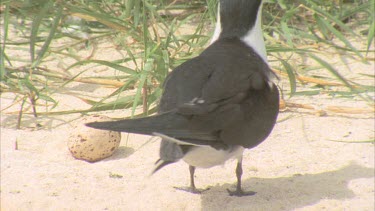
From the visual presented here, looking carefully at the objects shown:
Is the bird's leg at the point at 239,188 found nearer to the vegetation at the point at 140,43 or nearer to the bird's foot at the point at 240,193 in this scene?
the bird's foot at the point at 240,193

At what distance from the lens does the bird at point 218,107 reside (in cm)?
241

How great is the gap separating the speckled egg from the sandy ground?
0.13ft

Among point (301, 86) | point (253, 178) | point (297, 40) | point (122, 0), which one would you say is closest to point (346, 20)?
point (297, 40)

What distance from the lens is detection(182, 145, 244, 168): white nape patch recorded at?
2.57 m

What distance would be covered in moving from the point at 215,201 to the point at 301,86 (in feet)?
3.87

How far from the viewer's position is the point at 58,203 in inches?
112

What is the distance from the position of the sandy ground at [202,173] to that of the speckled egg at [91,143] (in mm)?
41

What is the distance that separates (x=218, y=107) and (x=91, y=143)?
0.79 m

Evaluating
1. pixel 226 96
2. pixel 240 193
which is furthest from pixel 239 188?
pixel 226 96

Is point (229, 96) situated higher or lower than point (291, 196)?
higher

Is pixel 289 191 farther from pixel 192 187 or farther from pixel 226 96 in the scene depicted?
pixel 226 96

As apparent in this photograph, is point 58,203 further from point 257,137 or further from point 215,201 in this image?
point 257,137

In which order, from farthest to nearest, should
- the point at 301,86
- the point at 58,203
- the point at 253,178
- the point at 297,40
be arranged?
the point at 297,40 → the point at 301,86 → the point at 253,178 → the point at 58,203

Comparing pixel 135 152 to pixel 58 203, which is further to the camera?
pixel 135 152
